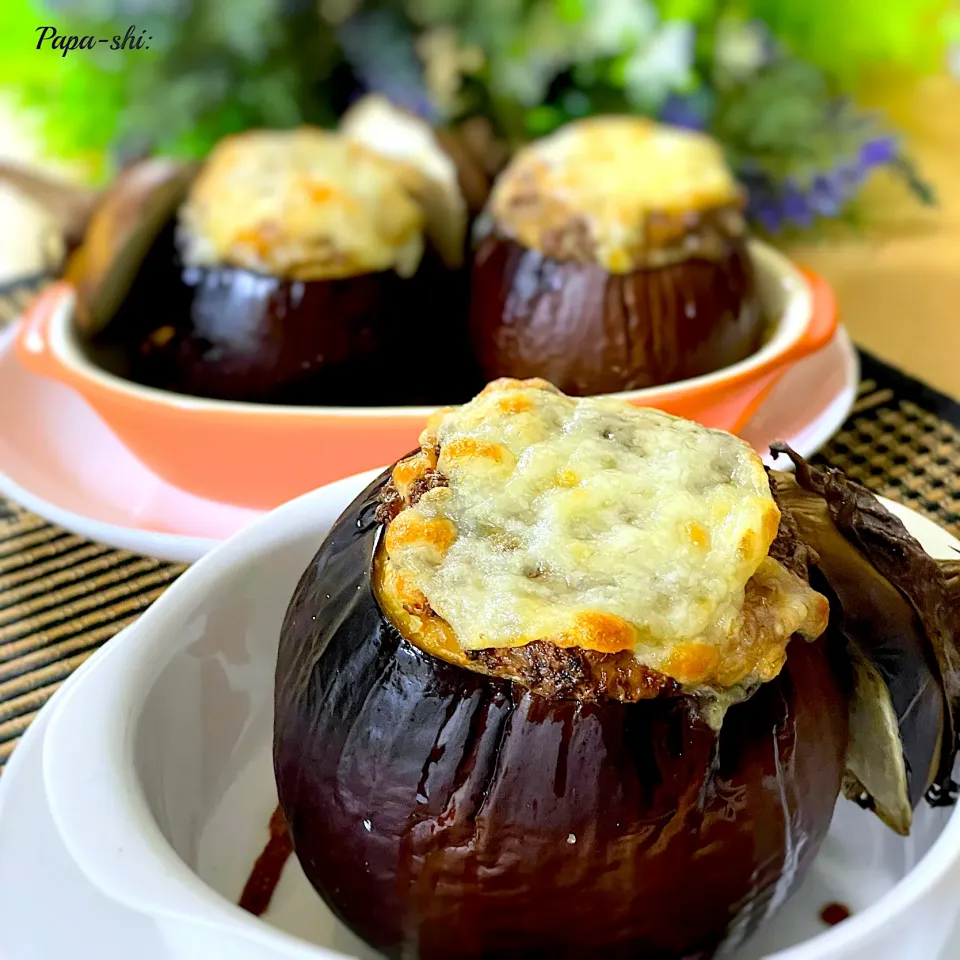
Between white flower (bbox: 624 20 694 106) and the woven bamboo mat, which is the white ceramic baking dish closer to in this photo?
the woven bamboo mat

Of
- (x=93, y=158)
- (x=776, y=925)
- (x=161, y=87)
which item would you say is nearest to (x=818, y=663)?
(x=776, y=925)

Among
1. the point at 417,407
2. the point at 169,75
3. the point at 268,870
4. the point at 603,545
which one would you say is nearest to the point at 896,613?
the point at 603,545

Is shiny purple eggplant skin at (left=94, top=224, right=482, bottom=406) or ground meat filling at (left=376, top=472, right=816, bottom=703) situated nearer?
ground meat filling at (left=376, top=472, right=816, bottom=703)

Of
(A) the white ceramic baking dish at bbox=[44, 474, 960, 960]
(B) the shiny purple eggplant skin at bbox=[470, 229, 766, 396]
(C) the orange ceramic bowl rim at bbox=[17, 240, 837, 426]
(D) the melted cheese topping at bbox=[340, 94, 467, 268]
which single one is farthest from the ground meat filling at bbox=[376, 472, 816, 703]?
(D) the melted cheese topping at bbox=[340, 94, 467, 268]

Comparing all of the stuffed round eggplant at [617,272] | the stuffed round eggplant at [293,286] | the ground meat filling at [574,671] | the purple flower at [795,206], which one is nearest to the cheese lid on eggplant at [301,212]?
the stuffed round eggplant at [293,286]

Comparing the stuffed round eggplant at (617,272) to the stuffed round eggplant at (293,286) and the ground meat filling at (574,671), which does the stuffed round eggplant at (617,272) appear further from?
the ground meat filling at (574,671)
